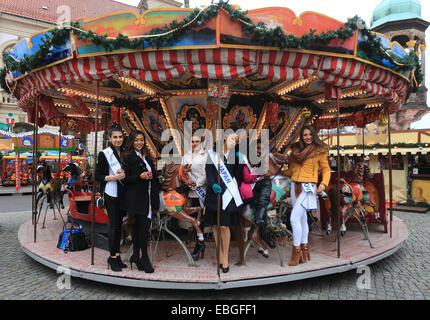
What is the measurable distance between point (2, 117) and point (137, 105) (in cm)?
2457

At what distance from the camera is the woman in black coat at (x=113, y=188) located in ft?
12.5

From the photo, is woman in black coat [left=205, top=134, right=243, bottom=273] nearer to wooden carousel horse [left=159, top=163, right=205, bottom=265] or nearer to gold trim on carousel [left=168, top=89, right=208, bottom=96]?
wooden carousel horse [left=159, top=163, right=205, bottom=265]

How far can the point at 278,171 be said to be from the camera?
4.53m

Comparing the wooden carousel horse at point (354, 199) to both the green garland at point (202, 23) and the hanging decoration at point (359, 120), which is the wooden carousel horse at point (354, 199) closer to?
the green garland at point (202, 23)

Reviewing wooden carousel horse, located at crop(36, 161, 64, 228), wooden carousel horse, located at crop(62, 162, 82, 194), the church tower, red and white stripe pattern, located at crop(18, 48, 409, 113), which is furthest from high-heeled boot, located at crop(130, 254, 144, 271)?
the church tower

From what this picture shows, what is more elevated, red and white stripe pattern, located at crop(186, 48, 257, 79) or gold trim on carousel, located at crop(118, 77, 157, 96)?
gold trim on carousel, located at crop(118, 77, 157, 96)

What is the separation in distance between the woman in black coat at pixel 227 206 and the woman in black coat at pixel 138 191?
2.65 ft

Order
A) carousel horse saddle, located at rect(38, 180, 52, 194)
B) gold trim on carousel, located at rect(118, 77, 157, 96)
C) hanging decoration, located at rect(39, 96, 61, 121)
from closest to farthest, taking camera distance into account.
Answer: gold trim on carousel, located at rect(118, 77, 157, 96)
hanging decoration, located at rect(39, 96, 61, 121)
carousel horse saddle, located at rect(38, 180, 52, 194)

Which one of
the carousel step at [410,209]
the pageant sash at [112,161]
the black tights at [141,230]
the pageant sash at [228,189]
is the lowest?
the carousel step at [410,209]

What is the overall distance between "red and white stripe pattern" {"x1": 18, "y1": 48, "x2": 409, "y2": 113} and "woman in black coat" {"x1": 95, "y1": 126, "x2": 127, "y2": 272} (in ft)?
3.28

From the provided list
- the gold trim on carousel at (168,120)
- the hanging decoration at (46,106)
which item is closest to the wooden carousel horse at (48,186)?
the hanging decoration at (46,106)

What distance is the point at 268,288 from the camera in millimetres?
4074

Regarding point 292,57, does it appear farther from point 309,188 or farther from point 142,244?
point 142,244

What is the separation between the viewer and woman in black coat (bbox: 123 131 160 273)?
3766 mm
